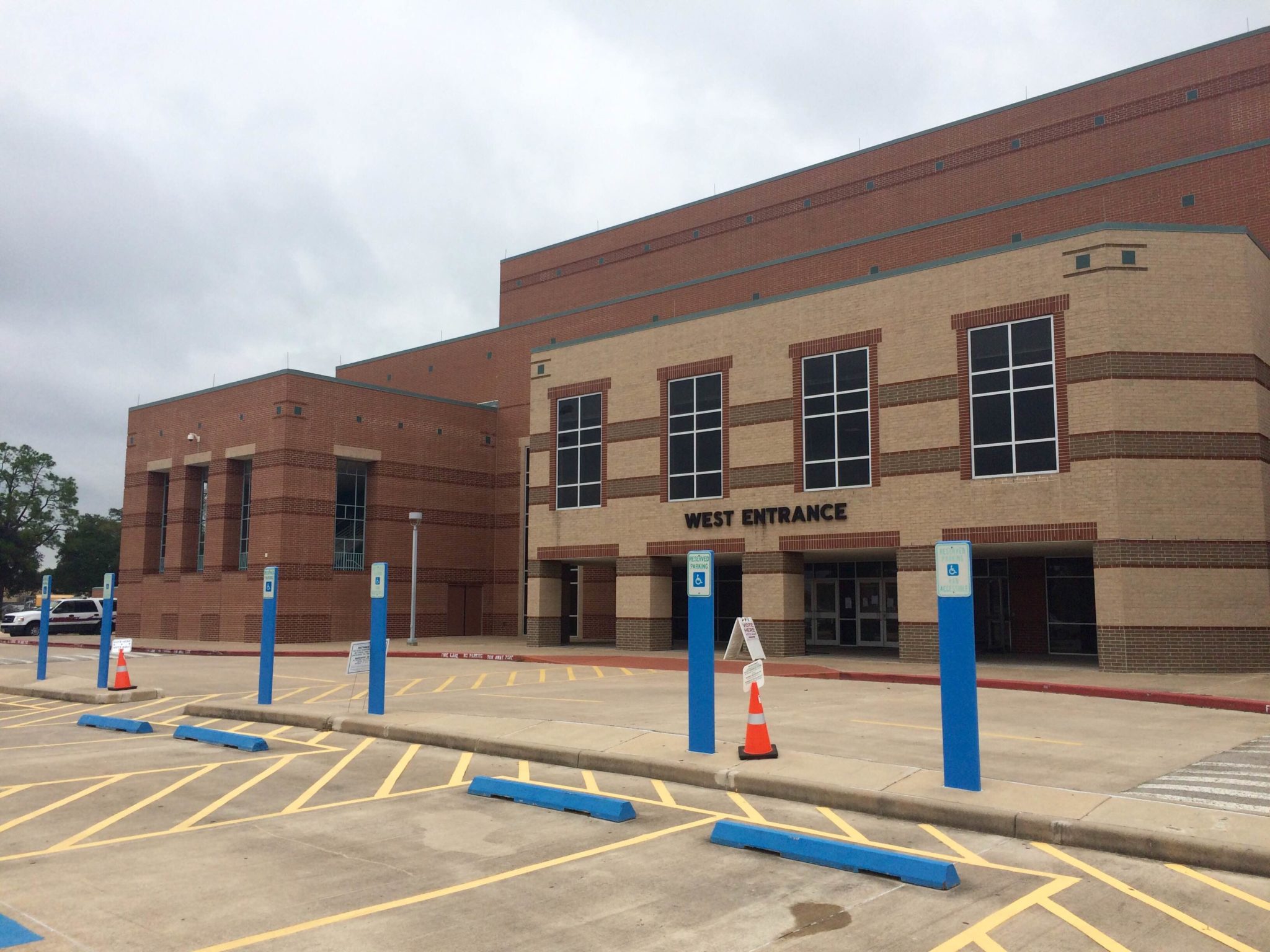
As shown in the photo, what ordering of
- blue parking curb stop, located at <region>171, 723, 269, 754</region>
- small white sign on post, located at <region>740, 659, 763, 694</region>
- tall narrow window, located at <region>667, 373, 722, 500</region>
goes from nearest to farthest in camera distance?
small white sign on post, located at <region>740, 659, 763, 694</region>
blue parking curb stop, located at <region>171, 723, 269, 754</region>
tall narrow window, located at <region>667, 373, 722, 500</region>

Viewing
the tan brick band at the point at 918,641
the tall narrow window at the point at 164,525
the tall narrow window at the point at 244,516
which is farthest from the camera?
the tall narrow window at the point at 164,525

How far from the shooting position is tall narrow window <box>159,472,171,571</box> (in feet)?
142

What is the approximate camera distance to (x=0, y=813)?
29.0 ft

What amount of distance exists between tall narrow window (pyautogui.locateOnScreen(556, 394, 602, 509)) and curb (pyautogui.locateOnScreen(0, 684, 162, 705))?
16.6 metres

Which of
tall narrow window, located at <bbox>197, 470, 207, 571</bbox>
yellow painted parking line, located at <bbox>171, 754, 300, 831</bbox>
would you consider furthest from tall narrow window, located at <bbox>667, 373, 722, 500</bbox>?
tall narrow window, located at <bbox>197, 470, 207, 571</bbox>

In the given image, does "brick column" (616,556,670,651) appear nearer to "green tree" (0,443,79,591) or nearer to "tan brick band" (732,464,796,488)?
"tan brick band" (732,464,796,488)

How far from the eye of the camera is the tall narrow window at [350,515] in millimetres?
39062

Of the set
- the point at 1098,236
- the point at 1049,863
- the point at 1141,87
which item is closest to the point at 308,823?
the point at 1049,863

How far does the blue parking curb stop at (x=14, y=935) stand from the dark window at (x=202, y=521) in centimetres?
3872

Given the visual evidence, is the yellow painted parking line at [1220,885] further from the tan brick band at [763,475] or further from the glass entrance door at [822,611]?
the glass entrance door at [822,611]

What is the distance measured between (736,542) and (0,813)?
880 inches

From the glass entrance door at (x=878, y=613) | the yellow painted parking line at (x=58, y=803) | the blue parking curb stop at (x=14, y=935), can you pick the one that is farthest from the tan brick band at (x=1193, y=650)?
the blue parking curb stop at (x=14, y=935)

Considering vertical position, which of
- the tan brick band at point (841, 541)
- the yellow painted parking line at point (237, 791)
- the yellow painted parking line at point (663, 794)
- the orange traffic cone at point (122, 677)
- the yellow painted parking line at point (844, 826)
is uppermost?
the tan brick band at point (841, 541)

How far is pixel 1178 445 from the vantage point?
22.6 meters
